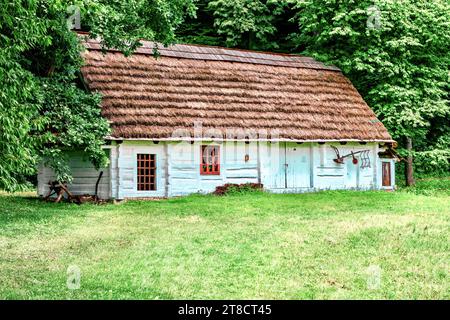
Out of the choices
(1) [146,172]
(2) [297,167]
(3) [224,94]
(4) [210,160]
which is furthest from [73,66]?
(2) [297,167]

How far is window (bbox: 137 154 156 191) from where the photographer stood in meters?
22.7

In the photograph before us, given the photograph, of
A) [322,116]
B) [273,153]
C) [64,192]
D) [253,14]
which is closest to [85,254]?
[64,192]

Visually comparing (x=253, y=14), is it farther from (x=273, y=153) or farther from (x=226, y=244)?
(x=226, y=244)

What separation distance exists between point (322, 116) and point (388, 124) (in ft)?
13.2

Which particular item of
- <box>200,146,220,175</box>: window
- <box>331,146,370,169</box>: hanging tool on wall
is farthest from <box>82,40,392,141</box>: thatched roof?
<box>200,146,220,175</box>: window

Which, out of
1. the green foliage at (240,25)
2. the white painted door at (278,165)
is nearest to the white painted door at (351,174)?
the white painted door at (278,165)

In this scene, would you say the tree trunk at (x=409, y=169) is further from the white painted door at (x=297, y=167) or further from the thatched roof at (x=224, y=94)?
the white painted door at (x=297, y=167)

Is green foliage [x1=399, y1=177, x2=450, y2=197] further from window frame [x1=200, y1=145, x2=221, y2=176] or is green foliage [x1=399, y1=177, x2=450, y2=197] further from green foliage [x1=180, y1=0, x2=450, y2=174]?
window frame [x1=200, y1=145, x2=221, y2=176]

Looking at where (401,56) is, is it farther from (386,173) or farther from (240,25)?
(240,25)

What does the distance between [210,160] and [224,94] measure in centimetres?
308

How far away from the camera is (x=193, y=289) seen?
30.9ft

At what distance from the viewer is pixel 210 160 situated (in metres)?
24.2

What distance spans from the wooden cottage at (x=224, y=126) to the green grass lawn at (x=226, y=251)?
2850 millimetres

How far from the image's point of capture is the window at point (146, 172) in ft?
74.6
